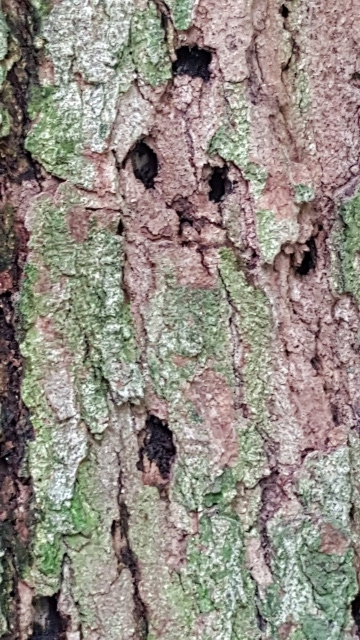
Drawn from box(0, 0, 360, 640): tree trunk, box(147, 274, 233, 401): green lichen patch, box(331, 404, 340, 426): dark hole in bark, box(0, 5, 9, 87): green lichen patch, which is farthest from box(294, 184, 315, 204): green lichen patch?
Result: box(0, 5, 9, 87): green lichen patch

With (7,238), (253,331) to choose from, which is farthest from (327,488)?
(7,238)

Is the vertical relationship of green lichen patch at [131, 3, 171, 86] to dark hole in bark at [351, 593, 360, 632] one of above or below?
above

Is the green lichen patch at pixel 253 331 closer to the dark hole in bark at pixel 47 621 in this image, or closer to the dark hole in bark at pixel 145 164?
the dark hole in bark at pixel 145 164

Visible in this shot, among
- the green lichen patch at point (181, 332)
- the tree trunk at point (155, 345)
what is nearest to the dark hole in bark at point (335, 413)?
the tree trunk at point (155, 345)

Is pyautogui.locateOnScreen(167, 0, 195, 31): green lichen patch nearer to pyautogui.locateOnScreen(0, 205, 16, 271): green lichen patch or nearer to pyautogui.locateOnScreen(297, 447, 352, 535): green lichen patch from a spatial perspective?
pyautogui.locateOnScreen(0, 205, 16, 271): green lichen patch

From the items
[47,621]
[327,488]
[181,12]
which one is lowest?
[47,621]

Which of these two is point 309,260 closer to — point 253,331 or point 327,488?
point 253,331

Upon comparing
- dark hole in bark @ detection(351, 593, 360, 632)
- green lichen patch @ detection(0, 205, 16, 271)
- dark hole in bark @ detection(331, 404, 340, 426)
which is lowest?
dark hole in bark @ detection(351, 593, 360, 632)
